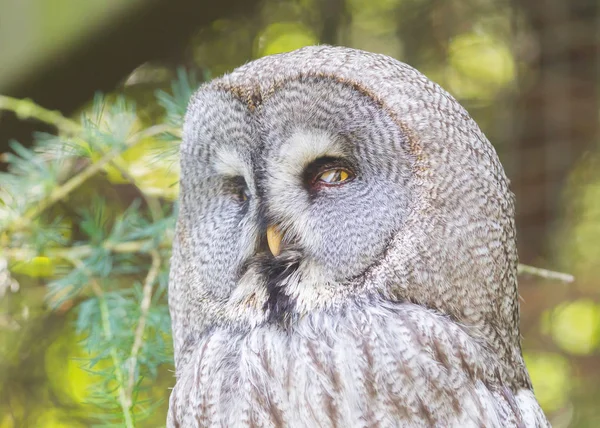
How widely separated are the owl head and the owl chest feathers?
0.03 metres

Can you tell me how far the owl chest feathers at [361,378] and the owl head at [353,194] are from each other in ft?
0.11

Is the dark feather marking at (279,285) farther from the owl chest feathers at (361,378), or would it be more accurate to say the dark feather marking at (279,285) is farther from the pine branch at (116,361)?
the pine branch at (116,361)

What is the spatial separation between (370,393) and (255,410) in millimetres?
161

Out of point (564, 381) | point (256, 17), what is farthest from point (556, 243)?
point (256, 17)

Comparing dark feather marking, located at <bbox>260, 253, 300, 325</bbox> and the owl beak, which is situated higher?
the owl beak

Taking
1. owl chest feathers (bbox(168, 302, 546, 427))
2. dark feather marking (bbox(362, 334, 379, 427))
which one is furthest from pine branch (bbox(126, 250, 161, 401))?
dark feather marking (bbox(362, 334, 379, 427))

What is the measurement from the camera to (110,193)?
81.4 inches

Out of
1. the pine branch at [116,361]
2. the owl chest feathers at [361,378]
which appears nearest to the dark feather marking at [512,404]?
the owl chest feathers at [361,378]

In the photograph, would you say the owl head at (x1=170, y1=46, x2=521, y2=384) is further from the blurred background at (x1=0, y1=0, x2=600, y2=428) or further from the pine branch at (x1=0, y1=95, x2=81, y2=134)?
the blurred background at (x1=0, y1=0, x2=600, y2=428)

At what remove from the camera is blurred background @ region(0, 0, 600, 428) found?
195cm

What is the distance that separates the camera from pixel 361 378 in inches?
40.9

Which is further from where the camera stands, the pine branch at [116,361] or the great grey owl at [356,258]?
the pine branch at [116,361]

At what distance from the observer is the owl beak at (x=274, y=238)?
1.13m

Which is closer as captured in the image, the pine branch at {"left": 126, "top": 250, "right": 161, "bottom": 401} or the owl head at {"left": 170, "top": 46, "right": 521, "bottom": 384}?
the owl head at {"left": 170, "top": 46, "right": 521, "bottom": 384}
